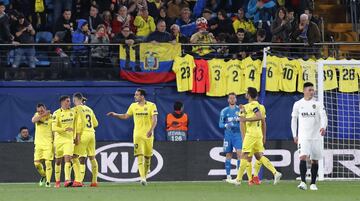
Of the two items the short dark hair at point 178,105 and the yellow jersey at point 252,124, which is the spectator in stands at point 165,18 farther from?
the yellow jersey at point 252,124

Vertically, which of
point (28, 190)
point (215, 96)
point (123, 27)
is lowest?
point (28, 190)

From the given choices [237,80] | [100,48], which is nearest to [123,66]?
[100,48]

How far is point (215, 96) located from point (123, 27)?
10.1 feet

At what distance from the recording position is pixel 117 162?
90.1 ft

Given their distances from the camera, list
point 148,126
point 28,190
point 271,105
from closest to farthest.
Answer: point 28,190, point 148,126, point 271,105

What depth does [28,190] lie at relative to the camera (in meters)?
22.3

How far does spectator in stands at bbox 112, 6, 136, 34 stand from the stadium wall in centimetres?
177

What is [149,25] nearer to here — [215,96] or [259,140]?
[215,96]

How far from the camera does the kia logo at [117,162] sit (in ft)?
90.0

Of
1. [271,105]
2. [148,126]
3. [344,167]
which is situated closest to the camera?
[148,126]

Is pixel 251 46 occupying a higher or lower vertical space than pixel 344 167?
higher

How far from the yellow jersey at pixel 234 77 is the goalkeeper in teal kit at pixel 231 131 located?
2.87 meters

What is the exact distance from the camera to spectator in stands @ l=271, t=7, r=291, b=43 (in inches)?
1162

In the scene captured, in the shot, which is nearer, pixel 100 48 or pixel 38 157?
pixel 38 157
